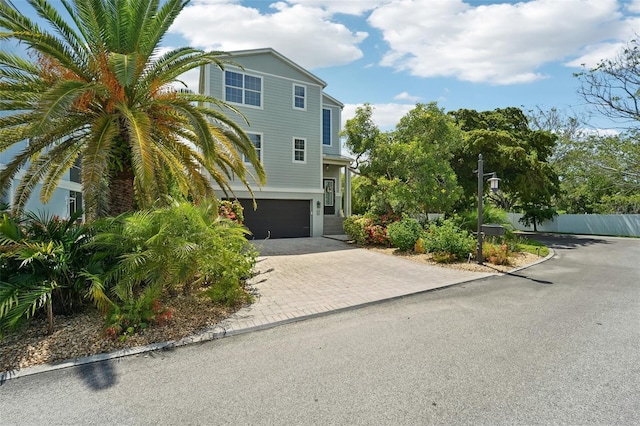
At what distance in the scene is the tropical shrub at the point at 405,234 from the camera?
12492mm

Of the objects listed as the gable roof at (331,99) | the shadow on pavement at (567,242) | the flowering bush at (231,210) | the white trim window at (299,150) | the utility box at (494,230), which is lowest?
the shadow on pavement at (567,242)

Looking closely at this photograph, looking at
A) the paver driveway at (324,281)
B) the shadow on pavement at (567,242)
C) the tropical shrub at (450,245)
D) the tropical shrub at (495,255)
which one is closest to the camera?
the paver driveway at (324,281)

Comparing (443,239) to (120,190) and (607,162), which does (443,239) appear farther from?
(607,162)

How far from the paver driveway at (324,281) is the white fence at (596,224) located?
55.1 feet

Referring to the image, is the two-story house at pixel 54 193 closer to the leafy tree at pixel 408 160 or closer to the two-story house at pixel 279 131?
the two-story house at pixel 279 131

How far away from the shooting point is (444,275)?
8.98m

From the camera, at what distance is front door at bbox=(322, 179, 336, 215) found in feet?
66.3

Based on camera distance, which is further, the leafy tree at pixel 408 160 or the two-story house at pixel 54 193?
the leafy tree at pixel 408 160

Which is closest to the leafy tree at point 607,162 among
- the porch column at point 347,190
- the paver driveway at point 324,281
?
the porch column at point 347,190

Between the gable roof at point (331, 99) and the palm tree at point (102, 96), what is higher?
the gable roof at point (331, 99)

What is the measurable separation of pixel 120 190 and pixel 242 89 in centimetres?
1021

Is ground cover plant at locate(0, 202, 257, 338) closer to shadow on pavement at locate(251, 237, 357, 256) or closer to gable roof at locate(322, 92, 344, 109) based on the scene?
shadow on pavement at locate(251, 237, 357, 256)

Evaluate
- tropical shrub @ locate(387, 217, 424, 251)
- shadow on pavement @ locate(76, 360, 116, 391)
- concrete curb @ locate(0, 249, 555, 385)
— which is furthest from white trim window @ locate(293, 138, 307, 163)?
shadow on pavement @ locate(76, 360, 116, 391)

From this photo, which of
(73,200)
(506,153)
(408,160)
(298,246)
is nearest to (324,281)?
(298,246)
